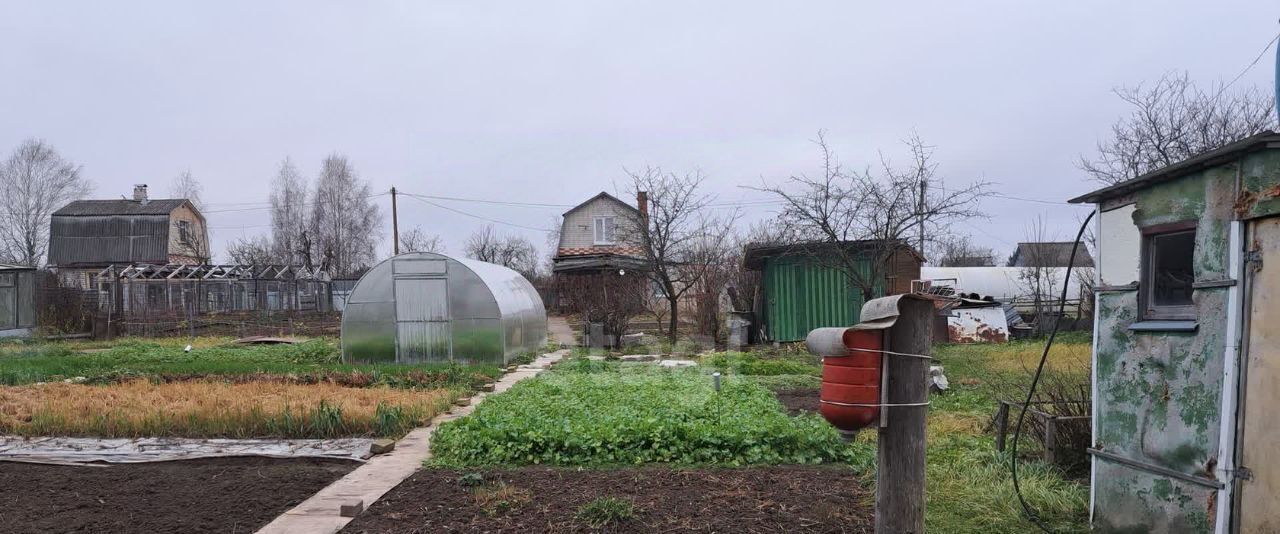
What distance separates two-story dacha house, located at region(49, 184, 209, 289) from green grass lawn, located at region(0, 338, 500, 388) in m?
27.0

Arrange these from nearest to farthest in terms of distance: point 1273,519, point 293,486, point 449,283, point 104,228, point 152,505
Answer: point 1273,519, point 152,505, point 293,486, point 449,283, point 104,228

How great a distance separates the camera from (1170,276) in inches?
166

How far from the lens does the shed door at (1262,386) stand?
3.47m

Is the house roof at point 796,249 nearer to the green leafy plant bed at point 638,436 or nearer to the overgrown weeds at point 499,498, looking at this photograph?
the green leafy plant bed at point 638,436

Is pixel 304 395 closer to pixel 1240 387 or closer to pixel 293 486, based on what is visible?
pixel 293 486

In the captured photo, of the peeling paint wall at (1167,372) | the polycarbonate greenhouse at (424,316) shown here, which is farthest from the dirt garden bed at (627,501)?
the polycarbonate greenhouse at (424,316)

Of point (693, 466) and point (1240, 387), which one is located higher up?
point (1240, 387)

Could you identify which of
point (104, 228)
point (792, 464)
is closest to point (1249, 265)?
point (792, 464)

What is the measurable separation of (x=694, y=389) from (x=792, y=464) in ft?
15.0

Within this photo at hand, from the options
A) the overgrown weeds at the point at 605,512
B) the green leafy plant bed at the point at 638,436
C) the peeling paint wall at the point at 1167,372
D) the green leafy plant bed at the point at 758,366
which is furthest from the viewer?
the green leafy plant bed at the point at 758,366

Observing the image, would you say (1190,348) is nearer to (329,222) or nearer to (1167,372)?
(1167,372)

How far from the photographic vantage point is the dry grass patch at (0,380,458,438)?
859 cm

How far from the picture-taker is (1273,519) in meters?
3.49

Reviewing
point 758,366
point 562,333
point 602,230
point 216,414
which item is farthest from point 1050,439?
point 602,230
